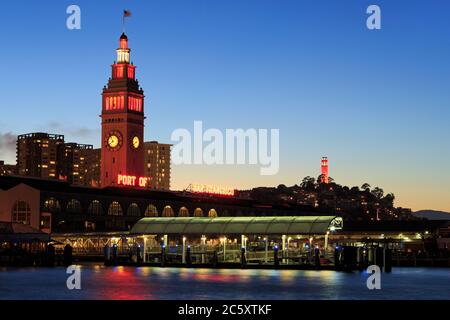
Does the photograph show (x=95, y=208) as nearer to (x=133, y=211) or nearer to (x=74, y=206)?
(x=74, y=206)

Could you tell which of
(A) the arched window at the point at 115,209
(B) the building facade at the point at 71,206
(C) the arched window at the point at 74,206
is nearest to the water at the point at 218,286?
(B) the building facade at the point at 71,206

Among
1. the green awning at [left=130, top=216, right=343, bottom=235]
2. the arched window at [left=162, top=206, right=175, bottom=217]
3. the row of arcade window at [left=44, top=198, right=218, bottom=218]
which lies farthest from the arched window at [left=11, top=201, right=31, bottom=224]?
the arched window at [left=162, top=206, right=175, bottom=217]

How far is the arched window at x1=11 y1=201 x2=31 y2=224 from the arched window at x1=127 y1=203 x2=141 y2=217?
26235 mm

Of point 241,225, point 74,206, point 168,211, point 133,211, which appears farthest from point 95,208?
point 241,225

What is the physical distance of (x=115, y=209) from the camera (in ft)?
605

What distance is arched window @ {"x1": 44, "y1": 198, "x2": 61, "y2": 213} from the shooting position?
547 feet

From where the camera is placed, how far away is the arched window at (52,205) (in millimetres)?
166637

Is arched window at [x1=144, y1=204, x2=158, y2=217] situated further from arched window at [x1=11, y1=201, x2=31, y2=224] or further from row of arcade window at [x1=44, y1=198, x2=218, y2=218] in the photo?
arched window at [x1=11, y1=201, x2=31, y2=224]

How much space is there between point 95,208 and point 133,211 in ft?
37.8

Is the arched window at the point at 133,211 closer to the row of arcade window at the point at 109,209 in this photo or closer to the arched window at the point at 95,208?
the row of arcade window at the point at 109,209
